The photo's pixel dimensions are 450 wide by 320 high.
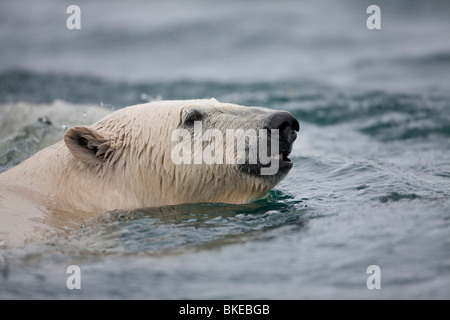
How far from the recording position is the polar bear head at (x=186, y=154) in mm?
5387

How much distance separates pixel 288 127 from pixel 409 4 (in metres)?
15.5

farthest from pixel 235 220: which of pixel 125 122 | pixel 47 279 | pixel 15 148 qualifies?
pixel 15 148

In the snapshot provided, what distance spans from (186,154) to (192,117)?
0.36 meters

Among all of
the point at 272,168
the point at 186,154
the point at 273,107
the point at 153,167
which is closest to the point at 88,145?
the point at 153,167

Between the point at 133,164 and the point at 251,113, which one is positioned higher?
the point at 251,113

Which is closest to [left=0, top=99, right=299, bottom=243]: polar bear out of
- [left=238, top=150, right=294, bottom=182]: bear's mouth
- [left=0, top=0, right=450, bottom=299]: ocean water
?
[left=238, top=150, right=294, bottom=182]: bear's mouth

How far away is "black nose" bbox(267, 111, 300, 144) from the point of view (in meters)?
5.33

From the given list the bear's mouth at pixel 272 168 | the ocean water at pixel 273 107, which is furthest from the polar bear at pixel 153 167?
the ocean water at pixel 273 107

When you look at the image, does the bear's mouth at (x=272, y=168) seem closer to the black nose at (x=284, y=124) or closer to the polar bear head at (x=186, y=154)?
the polar bear head at (x=186, y=154)

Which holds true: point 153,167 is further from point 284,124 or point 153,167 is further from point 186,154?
point 284,124

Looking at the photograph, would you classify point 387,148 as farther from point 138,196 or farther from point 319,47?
point 319,47

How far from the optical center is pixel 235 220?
5.46 metres
